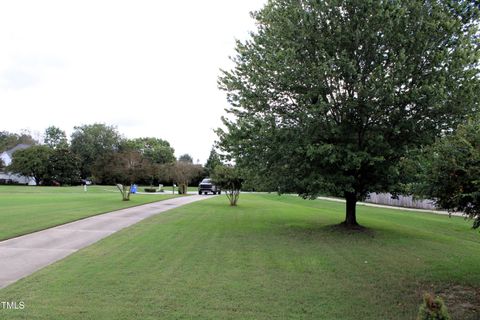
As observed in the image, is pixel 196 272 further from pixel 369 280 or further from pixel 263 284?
pixel 369 280

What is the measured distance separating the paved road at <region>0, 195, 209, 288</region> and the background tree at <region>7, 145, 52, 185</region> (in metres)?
61.6

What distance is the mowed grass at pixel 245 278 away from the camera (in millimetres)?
5457

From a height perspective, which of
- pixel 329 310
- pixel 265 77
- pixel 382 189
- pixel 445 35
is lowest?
pixel 329 310

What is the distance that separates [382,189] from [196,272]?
8.48m

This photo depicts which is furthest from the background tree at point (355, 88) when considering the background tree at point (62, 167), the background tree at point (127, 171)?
the background tree at point (62, 167)

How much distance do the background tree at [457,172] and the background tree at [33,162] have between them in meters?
73.3

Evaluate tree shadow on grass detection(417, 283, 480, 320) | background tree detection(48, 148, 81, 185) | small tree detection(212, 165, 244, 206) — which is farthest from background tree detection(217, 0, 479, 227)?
background tree detection(48, 148, 81, 185)

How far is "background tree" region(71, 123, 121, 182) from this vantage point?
87.8 m

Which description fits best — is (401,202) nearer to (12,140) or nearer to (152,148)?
(152,148)

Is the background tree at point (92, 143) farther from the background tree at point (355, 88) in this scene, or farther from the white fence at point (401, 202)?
the background tree at point (355, 88)

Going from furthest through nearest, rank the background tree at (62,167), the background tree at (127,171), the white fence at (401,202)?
the background tree at (62,167) < the background tree at (127,171) < the white fence at (401,202)

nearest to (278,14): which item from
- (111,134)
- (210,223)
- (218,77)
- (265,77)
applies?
(265,77)

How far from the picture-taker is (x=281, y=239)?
12180 mm

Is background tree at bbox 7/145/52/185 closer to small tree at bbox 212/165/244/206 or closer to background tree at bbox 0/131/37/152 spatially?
background tree at bbox 0/131/37/152
